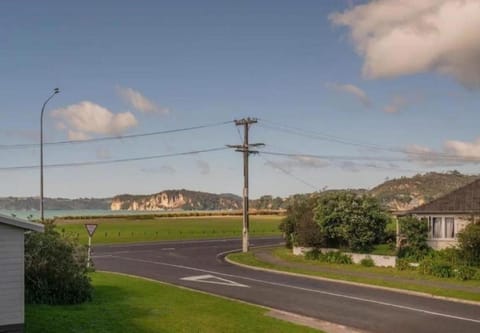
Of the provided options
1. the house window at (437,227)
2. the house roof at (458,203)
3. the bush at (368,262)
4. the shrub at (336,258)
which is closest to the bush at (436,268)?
the bush at (368,262)

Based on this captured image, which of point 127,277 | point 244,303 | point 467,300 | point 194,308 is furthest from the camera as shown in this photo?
point 127,277

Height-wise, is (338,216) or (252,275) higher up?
(338,216)

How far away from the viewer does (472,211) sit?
107 feet

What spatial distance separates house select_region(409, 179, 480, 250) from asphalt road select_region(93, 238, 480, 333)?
10.2 meters

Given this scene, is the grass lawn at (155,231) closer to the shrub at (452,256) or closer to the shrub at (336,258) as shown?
the shrub at (336,258)

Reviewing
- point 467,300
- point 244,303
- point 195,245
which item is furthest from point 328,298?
point 195,245

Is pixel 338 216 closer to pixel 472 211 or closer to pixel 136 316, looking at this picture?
pixel 472 211

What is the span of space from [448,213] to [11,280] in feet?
91.9

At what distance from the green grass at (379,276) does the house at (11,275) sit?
17.5 metres

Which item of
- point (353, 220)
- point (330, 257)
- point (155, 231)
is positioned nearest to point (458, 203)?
point (353, 220)

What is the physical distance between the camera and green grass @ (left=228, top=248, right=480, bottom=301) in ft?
79.4

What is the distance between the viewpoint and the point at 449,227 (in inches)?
1344

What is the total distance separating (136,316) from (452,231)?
2405 centimetres

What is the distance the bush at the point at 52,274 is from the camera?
61.3 feet
